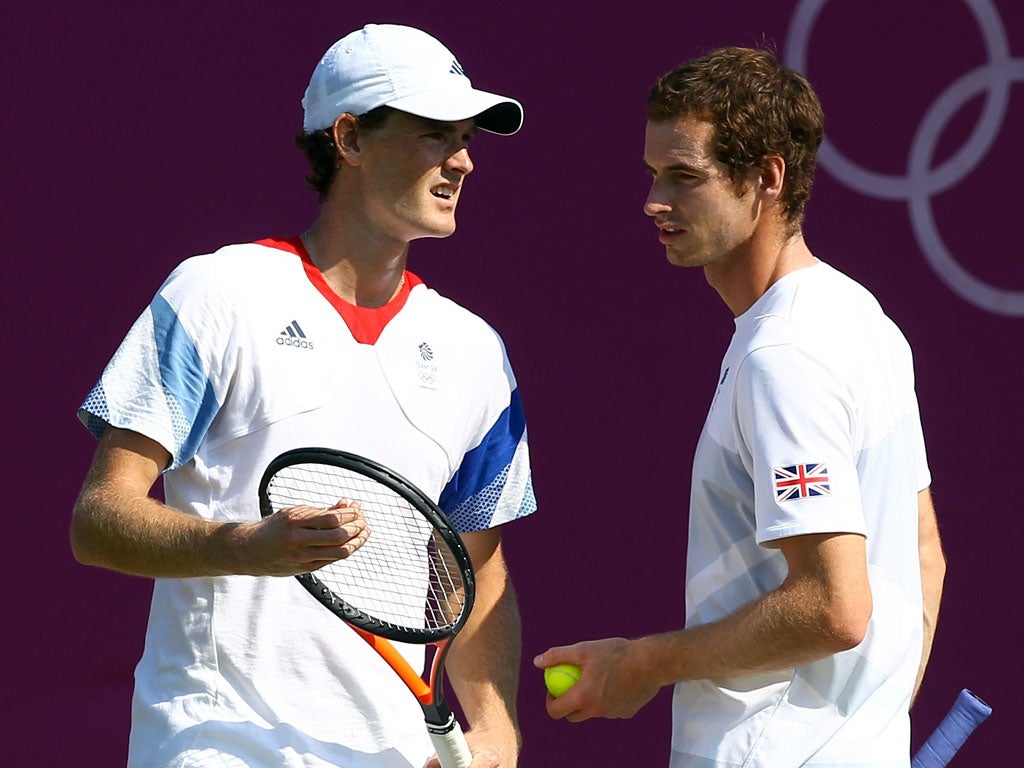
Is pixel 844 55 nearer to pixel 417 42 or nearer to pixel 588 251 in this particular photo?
pixel 588 251

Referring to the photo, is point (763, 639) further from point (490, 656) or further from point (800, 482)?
point (490, 656)

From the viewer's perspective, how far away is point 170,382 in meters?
2.63

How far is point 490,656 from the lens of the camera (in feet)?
9.77

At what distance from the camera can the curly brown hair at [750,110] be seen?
272 centimetres

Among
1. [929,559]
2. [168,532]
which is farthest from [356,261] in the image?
[929,559]

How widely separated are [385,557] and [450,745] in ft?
1.08

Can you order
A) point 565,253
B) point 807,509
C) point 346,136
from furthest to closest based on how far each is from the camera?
point 565,253, point 346,136, point 807,509

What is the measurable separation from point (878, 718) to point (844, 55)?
7.74ft

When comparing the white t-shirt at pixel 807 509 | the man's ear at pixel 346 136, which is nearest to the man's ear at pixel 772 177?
the white t-shirt at pixel 807 509

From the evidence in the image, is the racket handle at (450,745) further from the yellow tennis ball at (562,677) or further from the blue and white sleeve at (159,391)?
the blue and white sleeve at (159,391)

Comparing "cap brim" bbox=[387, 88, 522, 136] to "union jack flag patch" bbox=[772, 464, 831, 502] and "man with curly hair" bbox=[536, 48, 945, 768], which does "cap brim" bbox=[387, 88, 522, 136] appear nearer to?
"man with curly hair" bbox=[536, 48, 945, 768]

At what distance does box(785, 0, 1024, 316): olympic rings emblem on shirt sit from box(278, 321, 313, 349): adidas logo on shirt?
2111mm

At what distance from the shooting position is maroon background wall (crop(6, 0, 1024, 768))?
159 inches

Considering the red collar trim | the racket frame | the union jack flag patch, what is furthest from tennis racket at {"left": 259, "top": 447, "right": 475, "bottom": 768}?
the union jack flag patch
